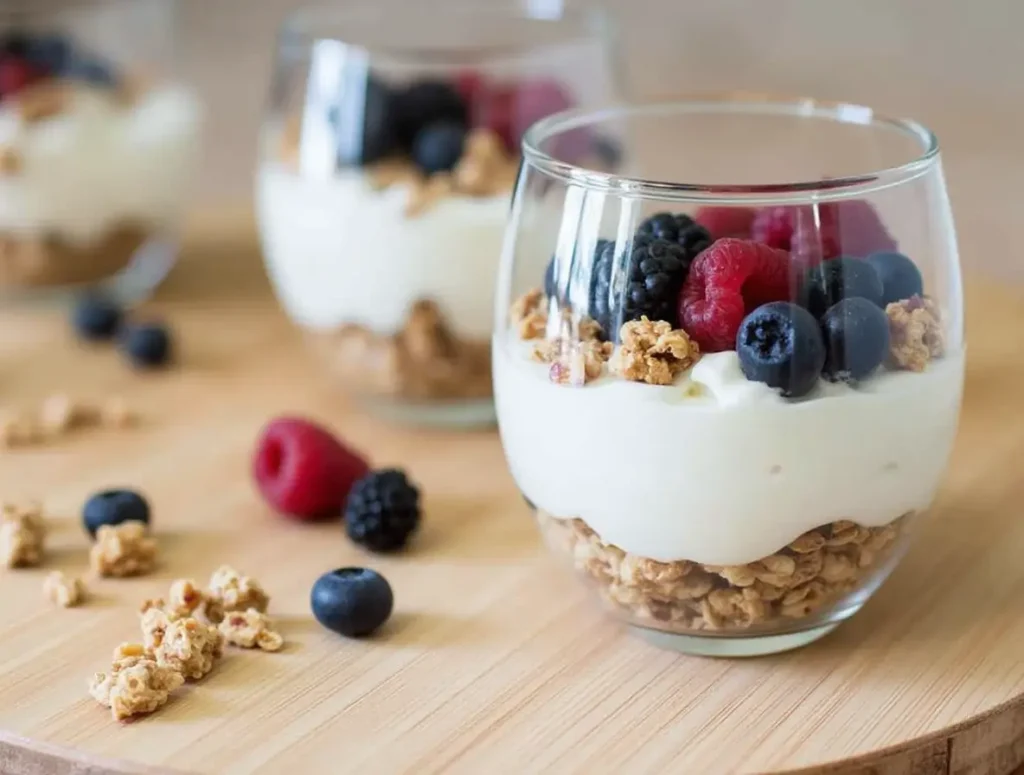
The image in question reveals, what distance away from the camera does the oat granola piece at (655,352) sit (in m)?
0.82

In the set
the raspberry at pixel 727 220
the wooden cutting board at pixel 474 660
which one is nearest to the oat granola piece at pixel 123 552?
the wooden cutting board at pixel 474 660

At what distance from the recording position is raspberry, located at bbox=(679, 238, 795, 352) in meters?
0.82

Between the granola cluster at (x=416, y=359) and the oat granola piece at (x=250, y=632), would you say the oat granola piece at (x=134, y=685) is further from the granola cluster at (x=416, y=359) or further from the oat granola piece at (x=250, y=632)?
the granola cluster at (x=416, y=359)

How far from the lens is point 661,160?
119 cm

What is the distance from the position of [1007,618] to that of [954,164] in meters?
1.33

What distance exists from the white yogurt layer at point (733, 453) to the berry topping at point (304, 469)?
297mm

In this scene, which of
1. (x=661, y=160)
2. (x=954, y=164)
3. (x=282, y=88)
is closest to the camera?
(x=661, y=160)

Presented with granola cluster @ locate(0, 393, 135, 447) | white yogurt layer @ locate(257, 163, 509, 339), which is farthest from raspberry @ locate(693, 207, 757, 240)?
granola cluster @ locate(0, 393, 135, 447)

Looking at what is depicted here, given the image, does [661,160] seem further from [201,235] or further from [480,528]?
[201,235]

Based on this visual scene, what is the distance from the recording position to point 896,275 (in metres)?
0.86

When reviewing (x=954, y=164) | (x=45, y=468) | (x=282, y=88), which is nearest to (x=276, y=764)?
(x=45, y=468)

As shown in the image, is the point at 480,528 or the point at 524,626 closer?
the point at 524,626

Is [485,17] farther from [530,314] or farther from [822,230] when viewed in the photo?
[822,230]

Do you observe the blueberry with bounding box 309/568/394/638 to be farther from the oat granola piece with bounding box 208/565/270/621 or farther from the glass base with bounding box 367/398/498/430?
the glass base with bounding box 367/398/498/430
